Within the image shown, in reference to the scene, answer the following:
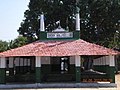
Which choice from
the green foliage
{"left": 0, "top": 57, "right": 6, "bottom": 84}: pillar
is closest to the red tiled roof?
{"left": 0, "top": 57, "right": 6, "bottom": 84}: pillar

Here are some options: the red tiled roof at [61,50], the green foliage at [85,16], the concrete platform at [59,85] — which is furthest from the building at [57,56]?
the green foliage at [85,16]

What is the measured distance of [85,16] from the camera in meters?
38.5

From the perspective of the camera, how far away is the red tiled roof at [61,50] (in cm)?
2310

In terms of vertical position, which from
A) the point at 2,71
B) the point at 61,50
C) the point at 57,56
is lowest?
the point at 2,71

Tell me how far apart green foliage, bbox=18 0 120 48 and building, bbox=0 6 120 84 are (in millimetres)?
11199

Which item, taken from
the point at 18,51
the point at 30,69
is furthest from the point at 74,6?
the point at 18,51

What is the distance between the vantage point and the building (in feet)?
76.7

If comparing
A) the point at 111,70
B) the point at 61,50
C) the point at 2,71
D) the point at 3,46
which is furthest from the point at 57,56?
the point at 3,46

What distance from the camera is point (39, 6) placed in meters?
39.8

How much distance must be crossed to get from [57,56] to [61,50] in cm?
58

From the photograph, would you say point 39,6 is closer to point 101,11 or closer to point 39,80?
point 101,11

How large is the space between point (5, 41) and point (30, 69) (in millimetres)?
48316

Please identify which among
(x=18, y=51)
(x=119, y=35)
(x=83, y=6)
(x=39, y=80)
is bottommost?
A: (x=39, y=80)

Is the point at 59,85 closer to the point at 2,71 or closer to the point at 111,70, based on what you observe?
the point at 111,70
